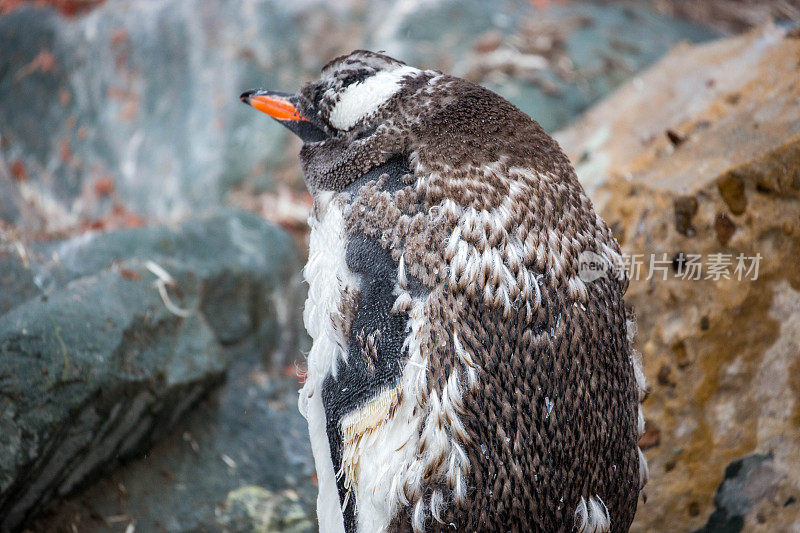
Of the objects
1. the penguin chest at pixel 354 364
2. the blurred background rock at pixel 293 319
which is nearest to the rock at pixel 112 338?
the blurred background rock at pixel 293 319

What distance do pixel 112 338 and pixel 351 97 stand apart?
4.89ft

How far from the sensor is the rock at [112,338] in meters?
2.40

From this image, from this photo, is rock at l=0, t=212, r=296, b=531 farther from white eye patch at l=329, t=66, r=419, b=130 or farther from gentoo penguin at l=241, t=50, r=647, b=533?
white eye patch at l=329, t=66, r=419, b=130

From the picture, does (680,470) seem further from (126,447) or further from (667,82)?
(667,82)

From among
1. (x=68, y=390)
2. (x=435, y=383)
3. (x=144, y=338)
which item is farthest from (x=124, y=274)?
(x=435, y=383)

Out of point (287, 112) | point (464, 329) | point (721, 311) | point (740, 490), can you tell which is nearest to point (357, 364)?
point (464, 329)

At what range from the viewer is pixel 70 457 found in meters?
2.57

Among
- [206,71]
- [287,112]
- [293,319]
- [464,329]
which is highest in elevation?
[287,112]

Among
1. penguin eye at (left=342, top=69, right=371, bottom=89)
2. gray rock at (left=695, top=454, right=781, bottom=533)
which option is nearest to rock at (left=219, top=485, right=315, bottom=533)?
gray rock at (left=695, top=454, right=781, bottom=533)

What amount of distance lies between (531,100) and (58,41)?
4386mm

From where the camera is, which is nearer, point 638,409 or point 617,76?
point 638,409

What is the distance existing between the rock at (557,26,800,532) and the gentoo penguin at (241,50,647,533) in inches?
38.5

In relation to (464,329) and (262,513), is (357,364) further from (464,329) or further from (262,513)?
(262,513)

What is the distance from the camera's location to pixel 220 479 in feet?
9.97
